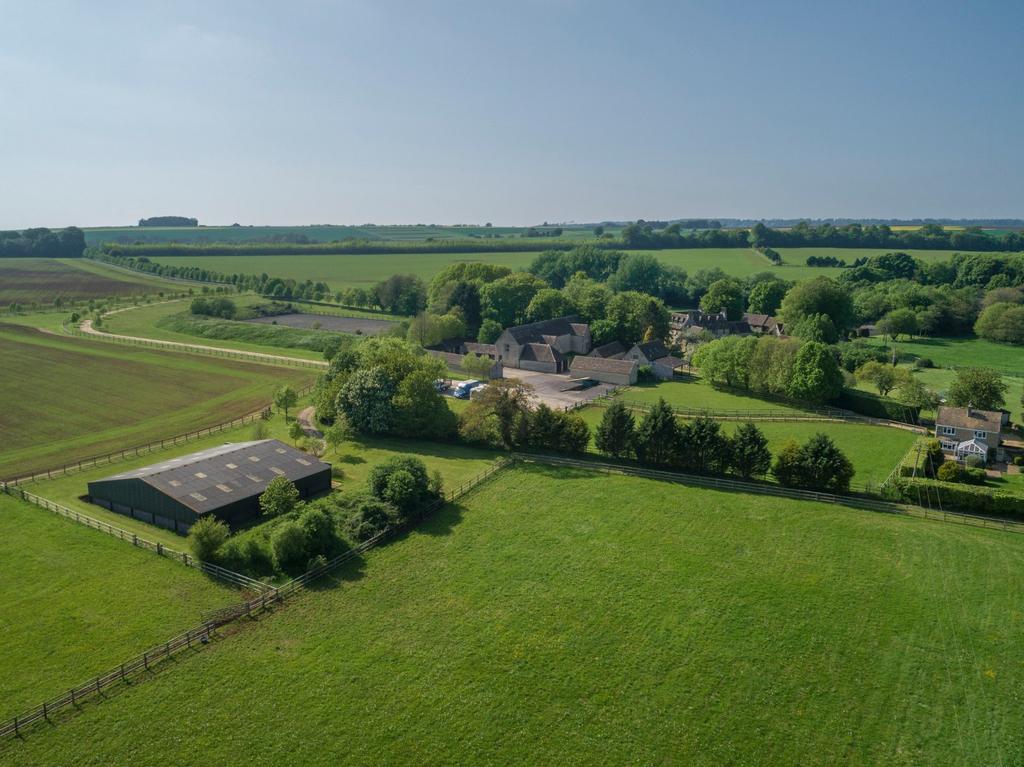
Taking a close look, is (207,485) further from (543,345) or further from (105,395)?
(543,345)

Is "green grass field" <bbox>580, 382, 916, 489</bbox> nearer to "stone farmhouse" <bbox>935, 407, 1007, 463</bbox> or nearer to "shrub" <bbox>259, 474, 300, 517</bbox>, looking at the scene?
"stone farmhouse" <bbox>935, 407, 1007, 463</bbox>

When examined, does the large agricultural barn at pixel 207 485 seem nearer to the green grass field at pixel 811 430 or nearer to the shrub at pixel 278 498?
the shrub at pixel 278 498

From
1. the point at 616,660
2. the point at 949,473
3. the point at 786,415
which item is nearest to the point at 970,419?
the point at 949,473

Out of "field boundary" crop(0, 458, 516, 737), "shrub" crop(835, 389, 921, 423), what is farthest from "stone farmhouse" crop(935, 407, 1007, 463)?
"field boundary" crop(0, 458, 516, 737)

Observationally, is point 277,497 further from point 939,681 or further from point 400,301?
point 400,301

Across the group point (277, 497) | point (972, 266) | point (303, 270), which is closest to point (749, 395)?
point (277, 497)
